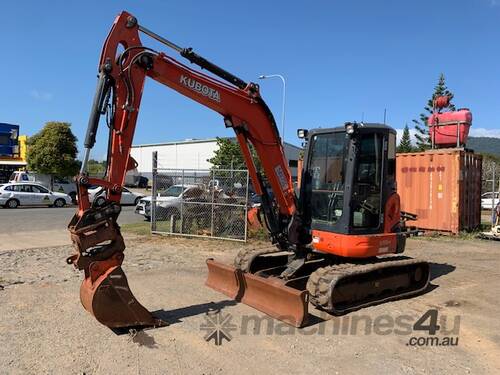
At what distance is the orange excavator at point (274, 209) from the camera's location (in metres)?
5.66

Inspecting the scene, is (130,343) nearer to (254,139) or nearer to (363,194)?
(254,139)

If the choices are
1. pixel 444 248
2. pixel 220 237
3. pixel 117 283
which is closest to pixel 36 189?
pixel 220 237

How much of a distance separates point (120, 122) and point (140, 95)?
43 cm

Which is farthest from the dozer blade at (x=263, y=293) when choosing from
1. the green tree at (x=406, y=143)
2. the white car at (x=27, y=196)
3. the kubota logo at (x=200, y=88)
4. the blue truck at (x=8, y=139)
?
the green tree at (x=406, y=143)

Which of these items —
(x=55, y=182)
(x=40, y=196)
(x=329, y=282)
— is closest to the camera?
(x=329, y=282)

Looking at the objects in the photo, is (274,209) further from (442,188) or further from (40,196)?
(40,196)

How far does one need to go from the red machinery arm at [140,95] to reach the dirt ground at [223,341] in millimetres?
1644

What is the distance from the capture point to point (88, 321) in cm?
614

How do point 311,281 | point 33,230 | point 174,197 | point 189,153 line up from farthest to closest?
1. point 189,153
2. point 174,197
3. point 33,230
4. point 311,281

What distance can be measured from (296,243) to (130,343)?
312cm

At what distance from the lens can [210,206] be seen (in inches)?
561

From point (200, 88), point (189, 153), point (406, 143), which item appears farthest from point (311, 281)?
point (406, 143)

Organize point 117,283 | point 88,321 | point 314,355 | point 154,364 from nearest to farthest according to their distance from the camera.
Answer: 1. point 154,364
2. point 314,355
3. point 117,283
4. point 88,321

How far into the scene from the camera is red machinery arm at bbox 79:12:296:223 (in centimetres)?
588
